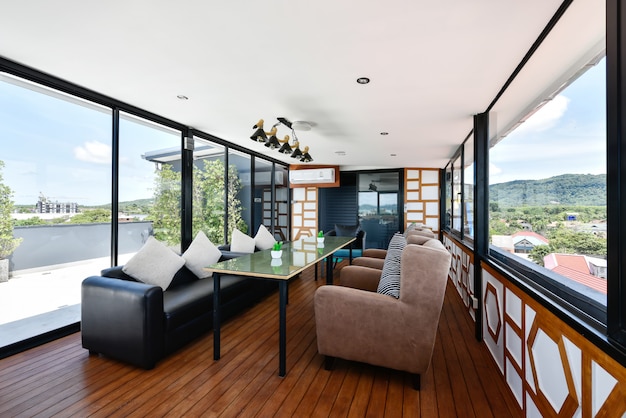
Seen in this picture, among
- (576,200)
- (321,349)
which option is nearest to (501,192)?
(576,200)

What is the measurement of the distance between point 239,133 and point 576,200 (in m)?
4.07

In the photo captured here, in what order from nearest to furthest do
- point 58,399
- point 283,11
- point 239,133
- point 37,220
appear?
point 283,11 → point 58,399 → point 37,220 → point 239,133

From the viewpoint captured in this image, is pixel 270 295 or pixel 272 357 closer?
pixel 272 357

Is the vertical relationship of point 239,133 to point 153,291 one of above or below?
above

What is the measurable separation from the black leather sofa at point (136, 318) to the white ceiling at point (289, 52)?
1827 millimetres

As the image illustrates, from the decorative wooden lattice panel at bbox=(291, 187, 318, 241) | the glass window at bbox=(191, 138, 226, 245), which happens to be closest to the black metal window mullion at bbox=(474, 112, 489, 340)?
the glass window at bbox=(191, 138, 226, 245)

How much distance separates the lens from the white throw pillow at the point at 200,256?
Result: 3254mm

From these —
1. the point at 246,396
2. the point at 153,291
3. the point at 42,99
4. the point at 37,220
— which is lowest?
the point at 246,396

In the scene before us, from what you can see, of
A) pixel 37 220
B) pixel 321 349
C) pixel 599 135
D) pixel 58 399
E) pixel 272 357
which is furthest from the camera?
pixel 37 220

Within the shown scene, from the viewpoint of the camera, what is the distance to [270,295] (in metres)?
4.03

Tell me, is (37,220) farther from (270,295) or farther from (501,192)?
(501,192)

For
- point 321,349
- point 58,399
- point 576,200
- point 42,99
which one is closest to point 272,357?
point 321,349

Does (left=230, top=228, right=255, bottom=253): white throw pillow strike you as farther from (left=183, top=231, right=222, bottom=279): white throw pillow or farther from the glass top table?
the glass top table

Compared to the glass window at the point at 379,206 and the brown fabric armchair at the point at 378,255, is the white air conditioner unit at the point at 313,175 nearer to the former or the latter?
the glass window at the point at 379,206
